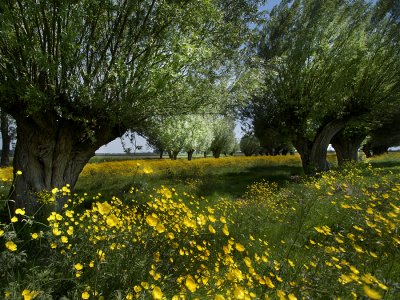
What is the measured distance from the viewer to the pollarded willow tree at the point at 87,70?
253 inches

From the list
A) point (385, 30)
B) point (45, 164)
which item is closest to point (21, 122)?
point (45, 164)

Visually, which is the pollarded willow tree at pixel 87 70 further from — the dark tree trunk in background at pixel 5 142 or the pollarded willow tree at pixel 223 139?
the pollarded willow tree at pixel 223 139

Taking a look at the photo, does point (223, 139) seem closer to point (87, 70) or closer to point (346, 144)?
point (346, 144)

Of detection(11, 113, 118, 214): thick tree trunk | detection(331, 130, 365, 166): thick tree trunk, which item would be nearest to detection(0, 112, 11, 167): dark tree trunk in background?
detection(11, 113, 118, 214): thick tree trunk

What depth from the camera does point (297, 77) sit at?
654 inches

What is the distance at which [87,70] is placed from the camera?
24.2 ft

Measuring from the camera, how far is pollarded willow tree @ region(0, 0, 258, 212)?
21.1 ft

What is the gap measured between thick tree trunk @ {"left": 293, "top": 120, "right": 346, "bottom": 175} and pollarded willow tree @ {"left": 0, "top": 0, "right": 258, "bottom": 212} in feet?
39.3

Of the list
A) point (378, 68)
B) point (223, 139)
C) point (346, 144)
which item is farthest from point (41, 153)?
point (223, 139)

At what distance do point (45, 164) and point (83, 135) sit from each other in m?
1.25

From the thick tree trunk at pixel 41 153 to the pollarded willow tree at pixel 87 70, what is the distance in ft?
0.08

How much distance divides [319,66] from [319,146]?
16.5 ft

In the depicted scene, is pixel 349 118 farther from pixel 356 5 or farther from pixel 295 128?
pixel 356 5

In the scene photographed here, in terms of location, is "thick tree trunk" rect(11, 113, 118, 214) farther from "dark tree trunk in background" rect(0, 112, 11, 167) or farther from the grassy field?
"dark tree trunk in background" rect(0, 112, 11, 167)
